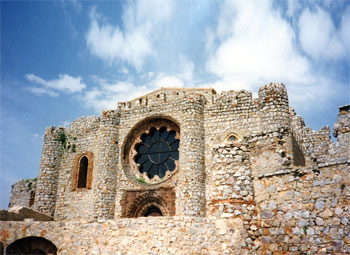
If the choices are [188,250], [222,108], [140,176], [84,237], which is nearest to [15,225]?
[84,237]

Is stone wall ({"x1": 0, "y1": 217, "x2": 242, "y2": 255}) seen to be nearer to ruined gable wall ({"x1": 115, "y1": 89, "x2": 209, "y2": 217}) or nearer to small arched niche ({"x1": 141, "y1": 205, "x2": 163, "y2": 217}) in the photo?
ruined gable wall ({"x1": 115, "y1": 89, "x2": 209, "y2": 217})

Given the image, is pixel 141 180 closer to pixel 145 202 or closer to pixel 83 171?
pixel 145 202

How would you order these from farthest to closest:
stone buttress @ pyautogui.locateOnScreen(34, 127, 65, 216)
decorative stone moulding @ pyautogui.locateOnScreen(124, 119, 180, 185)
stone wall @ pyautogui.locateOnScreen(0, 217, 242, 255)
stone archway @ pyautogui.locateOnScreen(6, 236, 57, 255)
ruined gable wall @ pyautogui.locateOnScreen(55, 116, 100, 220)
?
stone buttress @ pyautogui.locateOnScreen(34, 127, 65, 216)
ruined gable wall @ pyautogui.locateOnScreen(55, 116, 100, 220)
decorative stone moulding @ pyautogui.locateOnScreen(124, 119, 180, 185)
stone archway @ pyautogui.locateOnScreen(6, 236, 57, 255)
stone wall @ pyautogui.locateOnScreen(0, 217, 242, 255)

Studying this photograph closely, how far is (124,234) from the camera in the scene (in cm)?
707

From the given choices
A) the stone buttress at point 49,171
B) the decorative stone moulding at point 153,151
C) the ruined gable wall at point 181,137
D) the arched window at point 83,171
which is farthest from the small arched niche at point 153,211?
the stone buttress at point 49,171

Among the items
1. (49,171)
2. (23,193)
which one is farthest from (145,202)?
(23,193)

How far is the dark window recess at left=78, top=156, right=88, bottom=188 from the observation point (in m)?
18.4

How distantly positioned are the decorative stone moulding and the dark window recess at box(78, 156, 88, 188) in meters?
2.98

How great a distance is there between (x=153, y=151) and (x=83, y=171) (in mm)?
4407

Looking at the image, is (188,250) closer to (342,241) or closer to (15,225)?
(342,241)

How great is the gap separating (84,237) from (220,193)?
10.9 feet

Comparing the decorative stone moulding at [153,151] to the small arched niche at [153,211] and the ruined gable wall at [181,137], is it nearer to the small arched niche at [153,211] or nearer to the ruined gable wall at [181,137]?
the ruined gable wall at [181,137]

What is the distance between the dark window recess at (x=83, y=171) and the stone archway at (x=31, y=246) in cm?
975

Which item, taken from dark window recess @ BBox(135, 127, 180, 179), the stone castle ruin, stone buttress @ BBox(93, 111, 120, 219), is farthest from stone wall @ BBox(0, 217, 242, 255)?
dark window recess @ BBox(135, 127, 180, 179)
